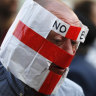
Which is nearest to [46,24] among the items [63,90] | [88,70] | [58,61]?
[58,61]

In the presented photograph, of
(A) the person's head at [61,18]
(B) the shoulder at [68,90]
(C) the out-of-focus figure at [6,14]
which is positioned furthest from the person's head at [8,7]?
(B) the shoulder at [68,90]

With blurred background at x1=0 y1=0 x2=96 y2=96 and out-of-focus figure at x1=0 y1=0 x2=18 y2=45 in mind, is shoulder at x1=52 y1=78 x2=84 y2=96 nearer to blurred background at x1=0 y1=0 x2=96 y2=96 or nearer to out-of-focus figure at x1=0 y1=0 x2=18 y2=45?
blurred background at x1=0 y1=0 x2=96 y2=96

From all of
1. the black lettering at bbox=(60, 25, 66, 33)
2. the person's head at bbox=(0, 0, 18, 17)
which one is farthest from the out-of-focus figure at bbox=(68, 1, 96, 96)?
the black lettering at bbox=(60, 25, 66, 33)

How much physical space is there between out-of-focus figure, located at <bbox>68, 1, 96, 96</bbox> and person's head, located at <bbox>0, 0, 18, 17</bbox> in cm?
89

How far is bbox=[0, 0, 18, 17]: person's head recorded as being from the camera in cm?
406

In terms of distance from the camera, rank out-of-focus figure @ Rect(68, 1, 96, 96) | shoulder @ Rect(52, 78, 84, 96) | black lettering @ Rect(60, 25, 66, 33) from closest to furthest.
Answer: black lettering @ Rect(60, 25, 66, 33) < shoulder @ Rect(52, 78, 84, 96) < out-of-focus figure @ Rect(68, 1, 96, 96)

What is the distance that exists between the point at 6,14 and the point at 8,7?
0.32 feet

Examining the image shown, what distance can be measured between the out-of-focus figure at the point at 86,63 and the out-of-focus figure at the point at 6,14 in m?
0.89

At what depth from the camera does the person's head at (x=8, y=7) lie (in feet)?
13.3

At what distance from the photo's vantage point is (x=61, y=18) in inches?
120

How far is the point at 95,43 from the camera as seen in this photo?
497cm

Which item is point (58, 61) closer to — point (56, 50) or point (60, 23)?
point (56, 50)

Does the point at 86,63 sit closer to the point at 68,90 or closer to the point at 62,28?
the point at 68,90

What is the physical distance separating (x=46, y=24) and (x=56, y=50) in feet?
0.80
